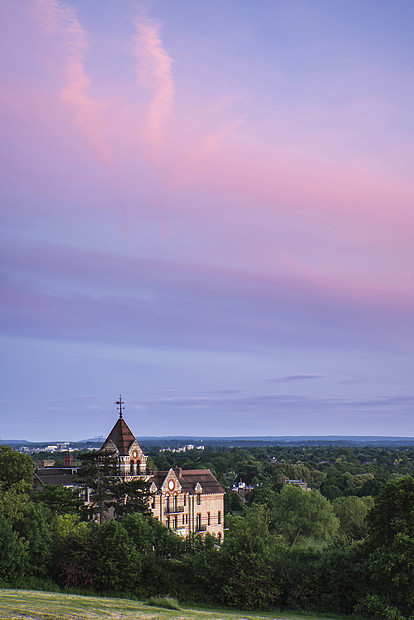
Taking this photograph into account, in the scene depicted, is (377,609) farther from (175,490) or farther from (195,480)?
(195,480)

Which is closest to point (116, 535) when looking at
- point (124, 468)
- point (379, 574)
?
point (379, 574)

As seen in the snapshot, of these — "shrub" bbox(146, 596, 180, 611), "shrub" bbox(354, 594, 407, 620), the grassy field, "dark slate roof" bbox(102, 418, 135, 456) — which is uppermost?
"dark slate roof" bbox(102, 418, 135, 456)

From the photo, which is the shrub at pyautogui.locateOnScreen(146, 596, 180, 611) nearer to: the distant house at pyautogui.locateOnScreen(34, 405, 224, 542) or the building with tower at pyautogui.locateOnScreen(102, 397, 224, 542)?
the building with tower at pyautogui.locateOnScreen(102, 397, 224, 542)

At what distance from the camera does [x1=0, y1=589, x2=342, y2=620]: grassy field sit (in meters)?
29.8

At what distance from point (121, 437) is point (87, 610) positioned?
3922cm

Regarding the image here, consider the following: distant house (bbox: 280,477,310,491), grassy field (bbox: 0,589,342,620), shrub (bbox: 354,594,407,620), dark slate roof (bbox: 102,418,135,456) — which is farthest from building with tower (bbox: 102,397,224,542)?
distant house (bbox: 280,477,310,491)

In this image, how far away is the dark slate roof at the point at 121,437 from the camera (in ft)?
234

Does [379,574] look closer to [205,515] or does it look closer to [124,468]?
[124,468]

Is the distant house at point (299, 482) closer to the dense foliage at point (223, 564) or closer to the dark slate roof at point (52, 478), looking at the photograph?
the dark slate roof at point (52, 478)

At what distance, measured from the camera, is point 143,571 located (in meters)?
44.4

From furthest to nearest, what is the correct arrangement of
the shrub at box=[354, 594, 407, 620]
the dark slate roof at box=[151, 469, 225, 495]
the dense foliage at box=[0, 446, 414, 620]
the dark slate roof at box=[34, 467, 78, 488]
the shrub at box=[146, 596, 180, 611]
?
the dark slate roof at box=[151, 469, 225, 495] < the dark slate roof at box=[34, 467, 78, 488] < the dense foliage at box=[0, 446, 414, 620] < the shrub at box=[146, 596, 180, 611] < the shrub at box=[354, 594, 407, 620]

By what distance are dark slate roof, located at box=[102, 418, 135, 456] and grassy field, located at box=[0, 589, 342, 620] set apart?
32222 mm

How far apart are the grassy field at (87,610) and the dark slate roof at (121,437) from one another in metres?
32.2

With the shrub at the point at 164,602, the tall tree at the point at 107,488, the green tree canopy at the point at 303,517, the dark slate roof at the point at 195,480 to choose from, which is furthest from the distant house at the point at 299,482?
the shrub at the point at 164,602
